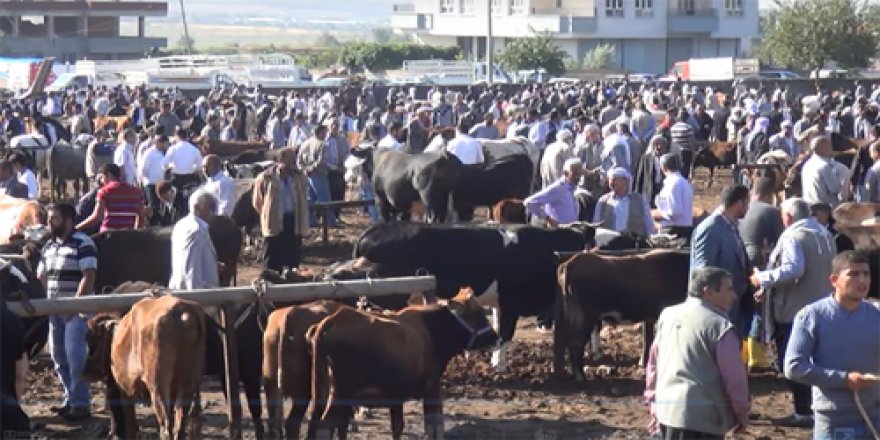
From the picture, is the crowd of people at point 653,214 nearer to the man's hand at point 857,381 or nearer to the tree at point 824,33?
the man's hand at point 857,381

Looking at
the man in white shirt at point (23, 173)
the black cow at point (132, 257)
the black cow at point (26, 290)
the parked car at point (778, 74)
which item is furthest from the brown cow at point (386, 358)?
the parked car at point (778, 74)

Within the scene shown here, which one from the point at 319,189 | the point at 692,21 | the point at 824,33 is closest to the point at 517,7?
the point at 692,21

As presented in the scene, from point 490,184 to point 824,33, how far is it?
5195 centimetres

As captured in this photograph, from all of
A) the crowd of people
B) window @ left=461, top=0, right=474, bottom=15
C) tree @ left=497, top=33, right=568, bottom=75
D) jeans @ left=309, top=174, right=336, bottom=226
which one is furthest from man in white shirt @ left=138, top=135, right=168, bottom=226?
window @ left=461, top=0, right=474, bottom=15

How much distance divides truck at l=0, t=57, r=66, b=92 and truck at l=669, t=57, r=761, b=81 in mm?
25935

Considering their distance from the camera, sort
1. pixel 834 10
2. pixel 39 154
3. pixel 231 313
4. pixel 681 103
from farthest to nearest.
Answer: pixel 834 10 → pixel 681 103 → pixel 39 154 → pixel 231 313

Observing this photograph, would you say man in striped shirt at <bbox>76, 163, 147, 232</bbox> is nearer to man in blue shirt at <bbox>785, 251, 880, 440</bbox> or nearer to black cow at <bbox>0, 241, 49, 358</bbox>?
black cow at <bbox>0, 241, 49, 358</bbox>

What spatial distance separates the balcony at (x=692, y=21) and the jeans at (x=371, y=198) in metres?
74.0

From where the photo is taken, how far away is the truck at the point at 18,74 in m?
61.9

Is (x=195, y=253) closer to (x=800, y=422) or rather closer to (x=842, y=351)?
(x=800, y=422)

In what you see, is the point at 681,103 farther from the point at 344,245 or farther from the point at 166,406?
the point at 166,406

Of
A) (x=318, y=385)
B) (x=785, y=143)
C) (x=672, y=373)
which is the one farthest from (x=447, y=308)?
(x=785, y=143)

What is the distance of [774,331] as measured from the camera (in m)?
11.5

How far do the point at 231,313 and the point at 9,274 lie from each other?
1.91 metres
